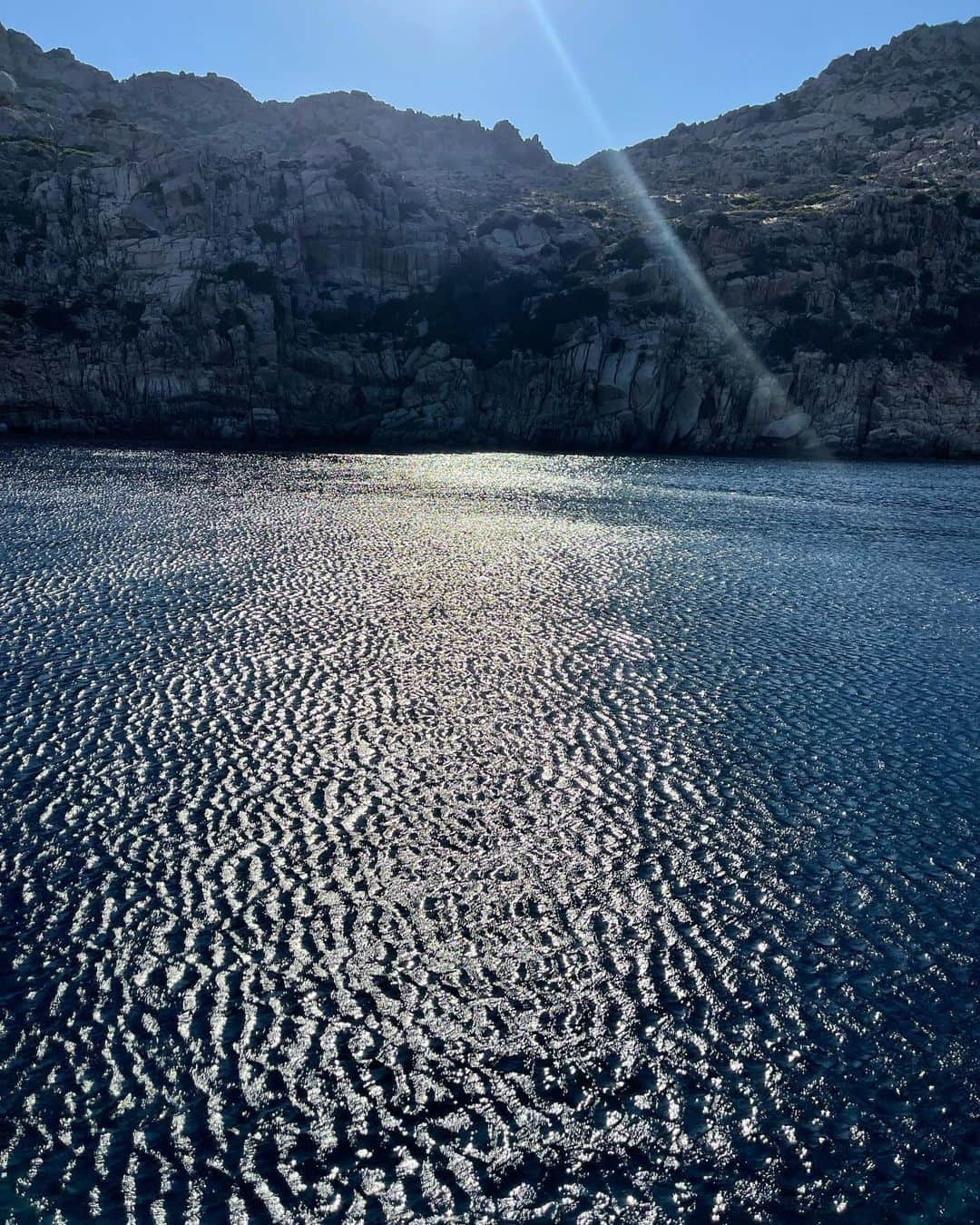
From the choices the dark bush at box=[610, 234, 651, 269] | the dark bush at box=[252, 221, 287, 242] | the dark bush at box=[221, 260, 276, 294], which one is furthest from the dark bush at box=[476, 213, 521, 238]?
the dark bush at box=[221, 260, 276, 294]

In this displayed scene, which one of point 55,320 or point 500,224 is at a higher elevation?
point 500,224

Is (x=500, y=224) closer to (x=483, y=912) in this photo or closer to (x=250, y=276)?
(x=250, y=276)

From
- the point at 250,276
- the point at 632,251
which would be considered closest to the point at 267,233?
the point at 250,276

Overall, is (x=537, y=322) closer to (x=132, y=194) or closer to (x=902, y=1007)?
(x=132, y=194)

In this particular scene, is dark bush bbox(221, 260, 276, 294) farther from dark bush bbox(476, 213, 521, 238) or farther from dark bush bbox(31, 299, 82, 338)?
dark bush bbox(476, 213, 521, 238)

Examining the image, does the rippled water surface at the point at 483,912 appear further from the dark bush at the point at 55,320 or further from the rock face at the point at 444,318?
the dark bush at the point at 55,320
